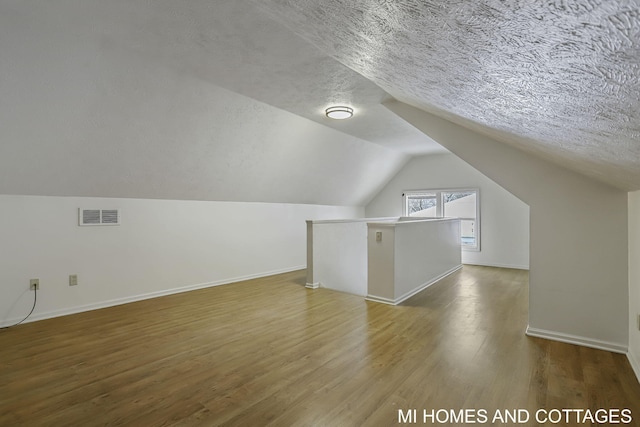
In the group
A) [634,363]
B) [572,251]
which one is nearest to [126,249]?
[572,251]

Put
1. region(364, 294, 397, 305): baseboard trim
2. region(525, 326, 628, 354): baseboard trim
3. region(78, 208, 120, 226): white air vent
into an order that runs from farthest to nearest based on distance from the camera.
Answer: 1. region(364, 294, 397, 305): baseboard trim
2. region(78, 208, 120, 226): white air vent
3. region(525, 326, 628, 354): baseboard trim

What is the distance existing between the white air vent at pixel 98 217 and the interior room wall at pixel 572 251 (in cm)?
451

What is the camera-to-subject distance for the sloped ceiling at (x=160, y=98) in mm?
2350

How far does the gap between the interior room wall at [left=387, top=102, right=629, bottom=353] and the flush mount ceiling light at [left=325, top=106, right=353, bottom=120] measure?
1758mm

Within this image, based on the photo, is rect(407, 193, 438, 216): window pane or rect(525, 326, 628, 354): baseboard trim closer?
rect(525, 326, 628, 354): baseboard trim

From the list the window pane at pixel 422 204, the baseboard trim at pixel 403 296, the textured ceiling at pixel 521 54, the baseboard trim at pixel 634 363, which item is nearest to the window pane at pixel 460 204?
the window pane at pixel 422 204

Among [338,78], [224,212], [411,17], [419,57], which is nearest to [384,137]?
[338,78]

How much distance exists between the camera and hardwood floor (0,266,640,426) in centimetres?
195

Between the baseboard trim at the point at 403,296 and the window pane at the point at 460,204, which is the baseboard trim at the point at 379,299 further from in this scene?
the window pane at the point at 460,204

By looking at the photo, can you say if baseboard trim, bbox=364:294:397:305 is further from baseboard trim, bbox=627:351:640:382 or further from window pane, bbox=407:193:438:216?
window pane, bbox=407:193:438:216

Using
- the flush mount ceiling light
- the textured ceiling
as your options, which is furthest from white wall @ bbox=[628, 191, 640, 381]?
the flush mount ceiling light

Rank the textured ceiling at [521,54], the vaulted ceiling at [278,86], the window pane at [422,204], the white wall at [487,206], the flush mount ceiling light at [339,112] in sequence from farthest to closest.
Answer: the window pane at [422,204]
the white wall at [487,206]
the flush mount ceiling light at [339,112]
the vaulted ceiling at [278,86]
the textured ceiling at [521,54]

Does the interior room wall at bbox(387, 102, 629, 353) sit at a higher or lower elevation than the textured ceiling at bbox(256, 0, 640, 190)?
lower

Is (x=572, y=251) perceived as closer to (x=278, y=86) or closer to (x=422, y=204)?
(x=278, y=86)
